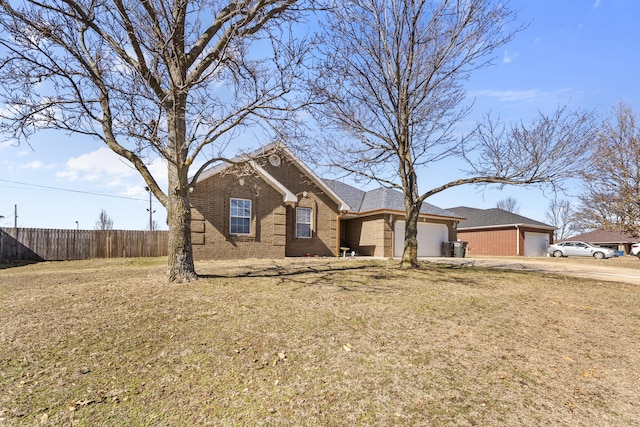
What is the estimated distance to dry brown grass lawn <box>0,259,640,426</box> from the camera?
3.03m

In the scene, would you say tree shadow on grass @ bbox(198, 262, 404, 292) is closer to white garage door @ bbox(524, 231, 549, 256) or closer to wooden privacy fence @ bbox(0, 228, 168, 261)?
wooden privacy fence @ bbox(0, 228, 168, 261)

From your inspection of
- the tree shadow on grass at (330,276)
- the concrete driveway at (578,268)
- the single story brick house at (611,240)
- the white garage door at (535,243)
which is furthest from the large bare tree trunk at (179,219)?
the single story brick house at (611,240)

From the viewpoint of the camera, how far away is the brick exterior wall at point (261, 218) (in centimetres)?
1377

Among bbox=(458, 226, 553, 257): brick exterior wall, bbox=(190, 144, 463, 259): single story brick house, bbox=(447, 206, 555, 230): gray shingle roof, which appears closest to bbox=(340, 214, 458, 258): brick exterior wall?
bbox=(190, 144, 463, 259): single story brick house

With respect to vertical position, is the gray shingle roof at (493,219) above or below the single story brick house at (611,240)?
above

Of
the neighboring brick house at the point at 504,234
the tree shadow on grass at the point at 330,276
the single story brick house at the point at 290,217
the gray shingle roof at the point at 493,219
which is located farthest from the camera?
the gray shingle roof at the point at 493,219

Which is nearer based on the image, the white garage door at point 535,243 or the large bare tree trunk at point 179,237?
the large bare tree trunk at point 179,237

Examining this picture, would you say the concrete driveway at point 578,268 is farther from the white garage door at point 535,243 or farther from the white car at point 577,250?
the white car at point 577,250

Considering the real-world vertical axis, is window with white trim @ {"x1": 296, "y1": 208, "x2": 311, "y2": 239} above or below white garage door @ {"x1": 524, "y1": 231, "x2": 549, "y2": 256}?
above

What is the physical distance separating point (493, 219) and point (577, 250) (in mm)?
7087

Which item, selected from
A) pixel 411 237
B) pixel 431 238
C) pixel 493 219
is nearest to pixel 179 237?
pixel 411 237

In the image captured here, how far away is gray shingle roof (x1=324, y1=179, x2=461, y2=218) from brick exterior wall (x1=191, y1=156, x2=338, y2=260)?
9.71 ft

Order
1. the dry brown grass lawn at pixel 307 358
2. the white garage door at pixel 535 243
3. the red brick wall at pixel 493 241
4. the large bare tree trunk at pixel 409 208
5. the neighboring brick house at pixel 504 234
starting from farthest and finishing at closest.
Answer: the white garage door at pixel 535 243, the red brick wall at pixel 493 241, the neighboring brick house at pixel 504 234, the large bare tree trunk at pixel 409 208, the dry brown grass lawn at pixel 307 358

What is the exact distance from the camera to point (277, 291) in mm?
6902
